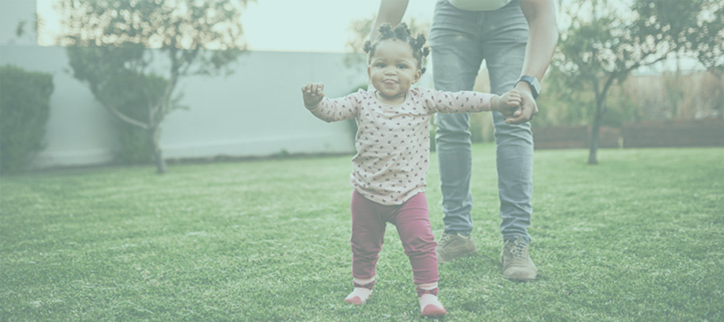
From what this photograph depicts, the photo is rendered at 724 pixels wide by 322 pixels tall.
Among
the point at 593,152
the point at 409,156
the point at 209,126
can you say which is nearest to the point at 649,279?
the point at 409,156

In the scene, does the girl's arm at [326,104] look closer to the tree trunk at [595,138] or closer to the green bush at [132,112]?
the tree trunk at [595,138]

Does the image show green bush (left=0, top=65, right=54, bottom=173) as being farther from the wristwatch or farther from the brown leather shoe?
the wristwatch

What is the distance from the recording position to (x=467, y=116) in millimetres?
2166

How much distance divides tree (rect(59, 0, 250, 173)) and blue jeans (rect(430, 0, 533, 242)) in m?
6.12

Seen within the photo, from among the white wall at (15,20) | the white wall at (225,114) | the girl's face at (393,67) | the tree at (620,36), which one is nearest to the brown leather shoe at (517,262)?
the girl's face at (393,67)

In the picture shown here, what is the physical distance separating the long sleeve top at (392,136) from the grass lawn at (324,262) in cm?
38

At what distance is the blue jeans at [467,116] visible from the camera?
2.00m

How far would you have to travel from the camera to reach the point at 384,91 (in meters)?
1.61

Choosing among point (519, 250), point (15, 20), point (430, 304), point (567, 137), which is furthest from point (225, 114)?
point (430, 304)

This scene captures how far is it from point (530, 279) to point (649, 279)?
0.40 meters

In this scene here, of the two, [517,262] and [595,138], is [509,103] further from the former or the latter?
[595,138]

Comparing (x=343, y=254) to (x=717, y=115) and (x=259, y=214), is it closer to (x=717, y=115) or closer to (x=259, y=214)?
(x=259, y=214)

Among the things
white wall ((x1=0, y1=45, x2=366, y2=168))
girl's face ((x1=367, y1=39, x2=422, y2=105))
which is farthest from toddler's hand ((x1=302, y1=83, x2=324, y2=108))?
white wall ((x1=0, y1=45, x2=366, y2=168))

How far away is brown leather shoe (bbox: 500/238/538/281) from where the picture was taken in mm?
1775
